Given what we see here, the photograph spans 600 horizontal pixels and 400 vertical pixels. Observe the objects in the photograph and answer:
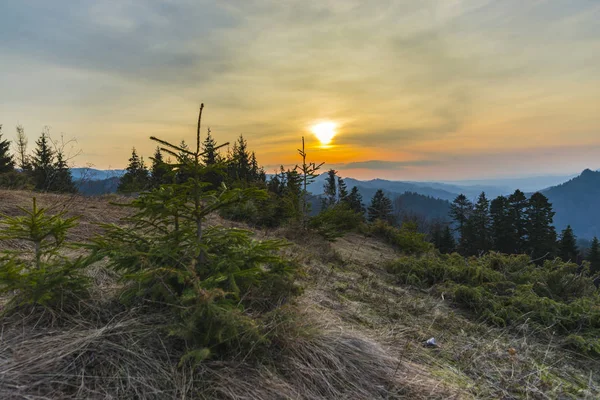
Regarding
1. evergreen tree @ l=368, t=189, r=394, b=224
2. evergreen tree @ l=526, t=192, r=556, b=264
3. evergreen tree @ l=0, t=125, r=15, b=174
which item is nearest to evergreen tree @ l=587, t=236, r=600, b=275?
evergreen tree @ l=526, t=192, r=556, b=264

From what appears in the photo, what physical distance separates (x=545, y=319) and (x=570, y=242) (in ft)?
123

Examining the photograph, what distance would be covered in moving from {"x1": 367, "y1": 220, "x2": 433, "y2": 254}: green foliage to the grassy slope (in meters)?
8.69

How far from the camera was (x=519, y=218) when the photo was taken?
113ft

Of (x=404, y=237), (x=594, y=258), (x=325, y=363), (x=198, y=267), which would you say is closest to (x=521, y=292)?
(x=325, y=363)

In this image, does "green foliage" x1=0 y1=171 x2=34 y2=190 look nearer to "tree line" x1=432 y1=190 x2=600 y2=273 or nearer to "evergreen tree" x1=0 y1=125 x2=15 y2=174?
"evergreen tree" x1=0 y1=125 x2=15 y2=174

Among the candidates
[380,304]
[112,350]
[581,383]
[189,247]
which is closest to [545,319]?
[581,383]

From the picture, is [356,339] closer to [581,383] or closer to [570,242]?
[581,383]

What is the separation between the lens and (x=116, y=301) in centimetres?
250

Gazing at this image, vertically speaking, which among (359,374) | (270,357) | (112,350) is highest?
(112,350)

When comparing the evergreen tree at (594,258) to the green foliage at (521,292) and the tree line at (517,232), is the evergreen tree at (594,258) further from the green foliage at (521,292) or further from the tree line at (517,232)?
the green foliage at (521,292)

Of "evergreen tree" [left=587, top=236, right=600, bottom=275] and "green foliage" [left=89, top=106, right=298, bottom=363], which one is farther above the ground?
"green foliage" [left=89, top=106, right=298, bottom=363]

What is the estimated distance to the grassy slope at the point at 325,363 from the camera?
5.79ft

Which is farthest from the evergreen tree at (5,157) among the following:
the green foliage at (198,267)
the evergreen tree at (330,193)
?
the green foliage at (198,267)

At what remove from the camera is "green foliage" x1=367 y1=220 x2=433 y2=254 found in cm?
1198
